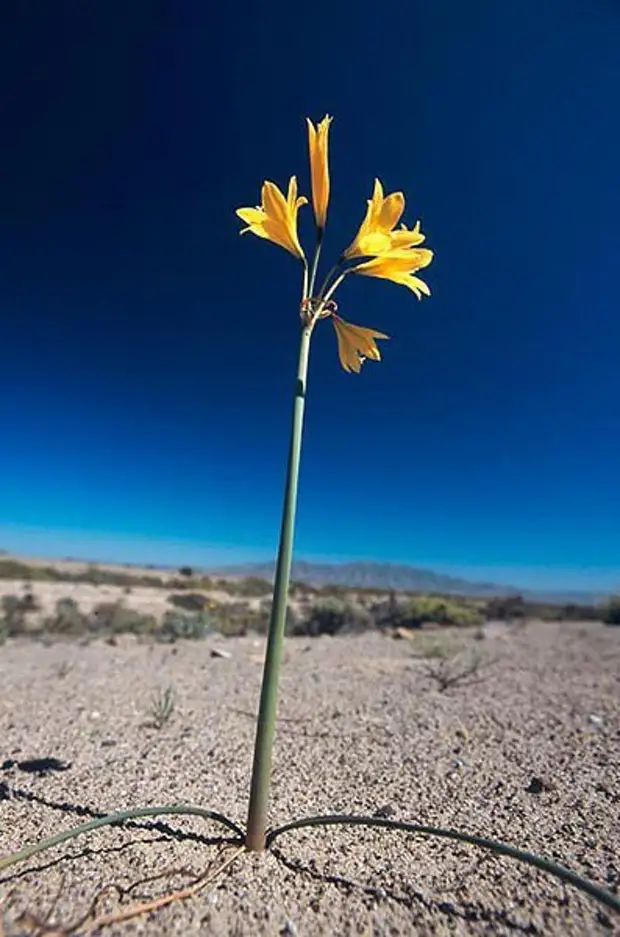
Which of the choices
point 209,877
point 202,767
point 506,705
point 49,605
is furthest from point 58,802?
point 49,605

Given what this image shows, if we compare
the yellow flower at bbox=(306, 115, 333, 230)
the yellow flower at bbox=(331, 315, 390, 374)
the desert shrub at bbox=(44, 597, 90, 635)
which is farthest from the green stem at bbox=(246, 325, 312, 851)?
the desert shrub at bbox=(44, 597, 90, 635)

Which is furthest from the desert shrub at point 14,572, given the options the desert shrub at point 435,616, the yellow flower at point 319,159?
the yellow flower at point 319,159

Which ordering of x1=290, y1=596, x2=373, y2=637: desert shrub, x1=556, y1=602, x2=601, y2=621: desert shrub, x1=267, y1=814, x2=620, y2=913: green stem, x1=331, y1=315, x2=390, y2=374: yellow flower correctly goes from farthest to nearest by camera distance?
1. x1=556, y1=602, x2=601, y2=621: desert shrub
2. x1=290, y1=596, x2=373, y2=637: desert shrub
3. x1=331, y1=315, x2=390, y2=374: yellow flower
4. x1=267, y1=814, x2=620, y2=913: green stem

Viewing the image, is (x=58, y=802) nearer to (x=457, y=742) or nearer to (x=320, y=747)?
(x=320, y=747)

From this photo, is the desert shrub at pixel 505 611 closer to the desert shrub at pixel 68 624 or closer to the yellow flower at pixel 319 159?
the desert shrub at pixel 68 624

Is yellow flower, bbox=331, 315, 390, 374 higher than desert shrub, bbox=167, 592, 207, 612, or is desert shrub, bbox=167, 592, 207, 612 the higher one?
yellow flower, bbox=331, 315, 390, 374

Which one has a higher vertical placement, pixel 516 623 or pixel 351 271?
pixel 351 271

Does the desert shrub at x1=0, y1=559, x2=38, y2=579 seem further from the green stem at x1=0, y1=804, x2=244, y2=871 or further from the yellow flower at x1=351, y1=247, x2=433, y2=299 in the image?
the yellow flower at x1=351, y1=247, x2=433, y2=299
